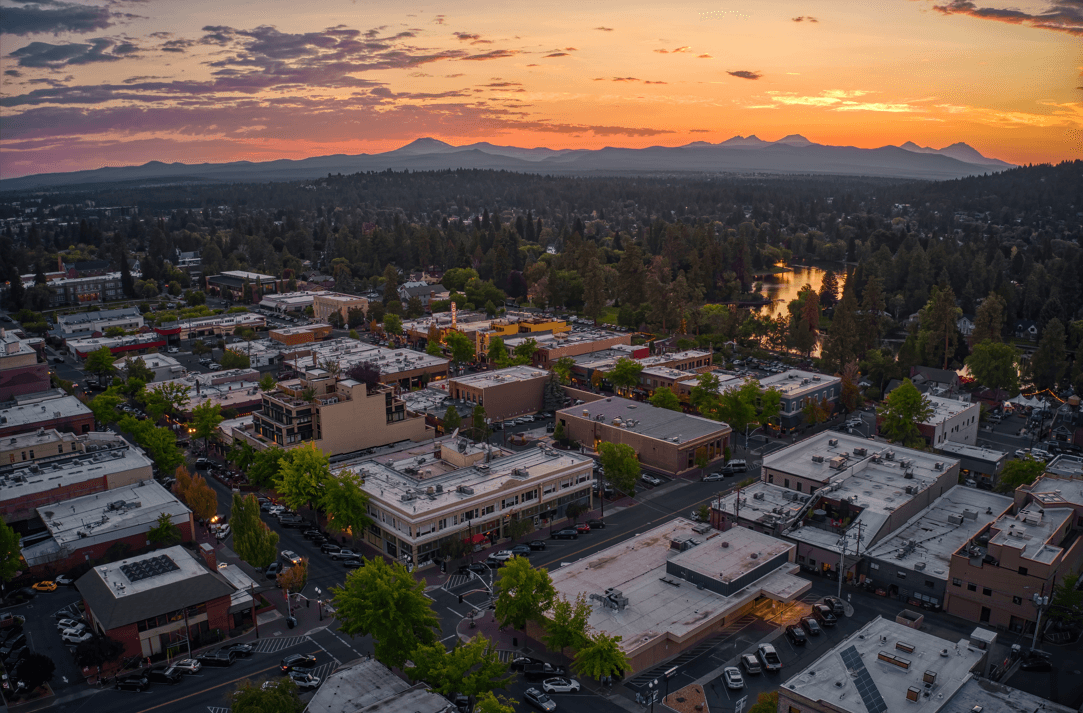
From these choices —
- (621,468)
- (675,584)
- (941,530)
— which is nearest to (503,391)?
(621,468)

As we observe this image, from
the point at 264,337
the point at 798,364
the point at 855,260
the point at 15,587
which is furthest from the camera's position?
the point at 855,260

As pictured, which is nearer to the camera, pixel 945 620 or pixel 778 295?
pixel 945 620

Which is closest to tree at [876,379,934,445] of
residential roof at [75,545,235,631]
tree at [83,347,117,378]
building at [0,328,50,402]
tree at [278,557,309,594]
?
tree at [278,557,309,594]

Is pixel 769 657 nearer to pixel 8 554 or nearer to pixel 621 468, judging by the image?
pixel 621 468

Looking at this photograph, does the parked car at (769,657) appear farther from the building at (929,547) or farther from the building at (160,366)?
the building at (160,366)

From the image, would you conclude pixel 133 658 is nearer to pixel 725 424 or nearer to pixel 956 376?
pixel 725 424

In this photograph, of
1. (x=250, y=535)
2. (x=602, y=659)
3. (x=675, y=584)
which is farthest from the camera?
(x=250, y=535)

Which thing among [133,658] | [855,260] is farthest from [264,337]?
[855,260]
